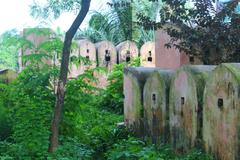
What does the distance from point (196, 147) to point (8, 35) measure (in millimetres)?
2422

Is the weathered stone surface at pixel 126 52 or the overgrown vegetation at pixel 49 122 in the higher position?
the weathered stone surface at pixel 126 52

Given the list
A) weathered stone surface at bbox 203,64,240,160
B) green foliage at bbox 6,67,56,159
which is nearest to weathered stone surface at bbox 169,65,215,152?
weathered stone surface at bbox 203,64,240,160

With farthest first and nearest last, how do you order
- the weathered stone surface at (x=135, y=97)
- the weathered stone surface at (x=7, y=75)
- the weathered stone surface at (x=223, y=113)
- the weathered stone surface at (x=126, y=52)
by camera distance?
1. the weathered stone surface at (x=126, y=52)
2. the weathered stone surface at (x=7, y=75)
3. the weathered stone surface at (x=135, y=97)
4. the weathered stone surface at (x=223, y=113)

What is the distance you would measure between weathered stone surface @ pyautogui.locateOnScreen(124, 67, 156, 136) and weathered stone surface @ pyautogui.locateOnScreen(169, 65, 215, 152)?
77 cm

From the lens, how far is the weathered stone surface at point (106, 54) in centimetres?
953

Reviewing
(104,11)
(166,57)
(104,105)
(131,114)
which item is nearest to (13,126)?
(131,114)

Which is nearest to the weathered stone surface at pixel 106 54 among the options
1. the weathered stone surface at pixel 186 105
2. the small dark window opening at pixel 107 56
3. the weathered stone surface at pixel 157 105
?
the small dark window opening at pixel 107 56

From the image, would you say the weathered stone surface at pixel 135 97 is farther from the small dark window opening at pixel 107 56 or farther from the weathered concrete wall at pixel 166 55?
the small dark window opening at pixel 107 56

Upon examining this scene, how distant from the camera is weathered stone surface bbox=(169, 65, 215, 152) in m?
4.39

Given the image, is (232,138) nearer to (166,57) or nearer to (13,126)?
(13,126)

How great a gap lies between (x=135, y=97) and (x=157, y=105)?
612 millimetres

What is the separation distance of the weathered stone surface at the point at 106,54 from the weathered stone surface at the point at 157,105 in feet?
13.9

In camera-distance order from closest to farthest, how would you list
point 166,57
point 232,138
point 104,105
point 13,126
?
1. point 232,138
2. point 13,126
3. point 166,57
4. point 104,105

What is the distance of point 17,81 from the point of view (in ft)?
17.0
